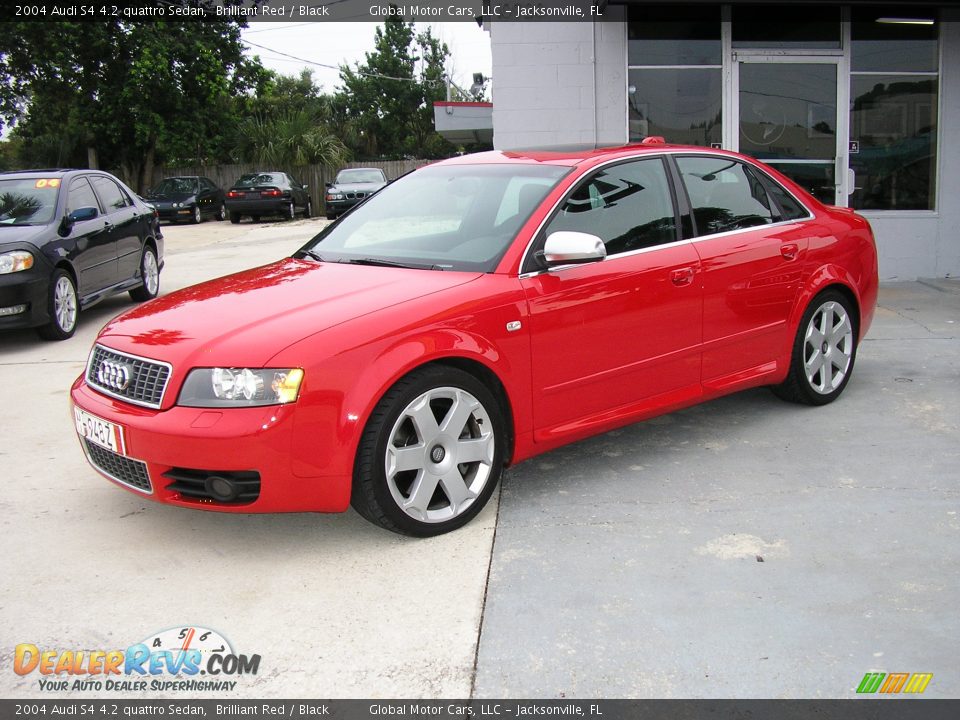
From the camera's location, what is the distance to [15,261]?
8.09 metres

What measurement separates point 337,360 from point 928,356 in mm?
4988

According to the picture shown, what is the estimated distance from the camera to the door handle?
471 centimetres

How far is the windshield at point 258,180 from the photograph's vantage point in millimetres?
27938

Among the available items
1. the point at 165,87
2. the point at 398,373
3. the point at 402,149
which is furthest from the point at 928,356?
the point at 402,149

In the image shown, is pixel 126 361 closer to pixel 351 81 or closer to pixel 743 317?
pixel 743 317

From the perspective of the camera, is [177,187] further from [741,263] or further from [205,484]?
[205,484]

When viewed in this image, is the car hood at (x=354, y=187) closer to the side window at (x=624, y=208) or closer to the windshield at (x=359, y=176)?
the windshield at (x=359, y=176)

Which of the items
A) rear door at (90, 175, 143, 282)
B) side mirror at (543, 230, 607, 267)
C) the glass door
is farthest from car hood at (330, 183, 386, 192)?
side mirror at (543, 230, 607, 267)

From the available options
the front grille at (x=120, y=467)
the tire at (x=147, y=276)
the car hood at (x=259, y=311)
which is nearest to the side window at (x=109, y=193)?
the tire at (x=147, y=276)

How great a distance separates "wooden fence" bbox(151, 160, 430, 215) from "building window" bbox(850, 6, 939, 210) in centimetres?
2379

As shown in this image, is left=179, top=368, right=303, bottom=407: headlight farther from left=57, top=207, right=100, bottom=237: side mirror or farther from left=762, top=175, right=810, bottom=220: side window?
left=57, top=207, right=100, bottom=237: side mirror

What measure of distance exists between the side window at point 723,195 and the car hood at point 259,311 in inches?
59.2

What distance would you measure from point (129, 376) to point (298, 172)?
31.9 metres

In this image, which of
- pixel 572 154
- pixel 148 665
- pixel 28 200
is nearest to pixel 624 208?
pixel 572 154
